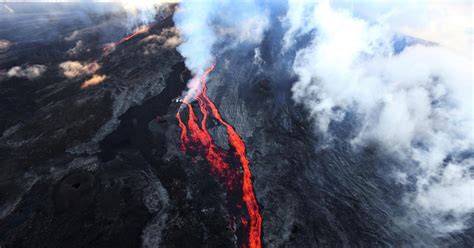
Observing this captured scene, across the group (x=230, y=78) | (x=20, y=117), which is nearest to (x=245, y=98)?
(x=230, y=78)

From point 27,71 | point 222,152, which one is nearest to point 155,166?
point 222,152

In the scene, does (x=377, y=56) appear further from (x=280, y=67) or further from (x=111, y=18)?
(x=111, y=18)

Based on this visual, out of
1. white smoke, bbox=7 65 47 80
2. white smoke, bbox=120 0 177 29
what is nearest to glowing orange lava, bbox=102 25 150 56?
white smoke, bbox=120 0 177 29

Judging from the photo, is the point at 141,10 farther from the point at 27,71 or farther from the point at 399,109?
the point at 399,109

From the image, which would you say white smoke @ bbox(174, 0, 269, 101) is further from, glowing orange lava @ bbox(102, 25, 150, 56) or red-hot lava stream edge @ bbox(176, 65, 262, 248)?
glowing orange lava @ bbox(102, 25, 150, 56)

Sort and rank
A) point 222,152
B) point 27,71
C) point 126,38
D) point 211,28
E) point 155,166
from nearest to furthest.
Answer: point 155,166 < point 222,152 < point 27,71 < point 126,38 < point 211,28
